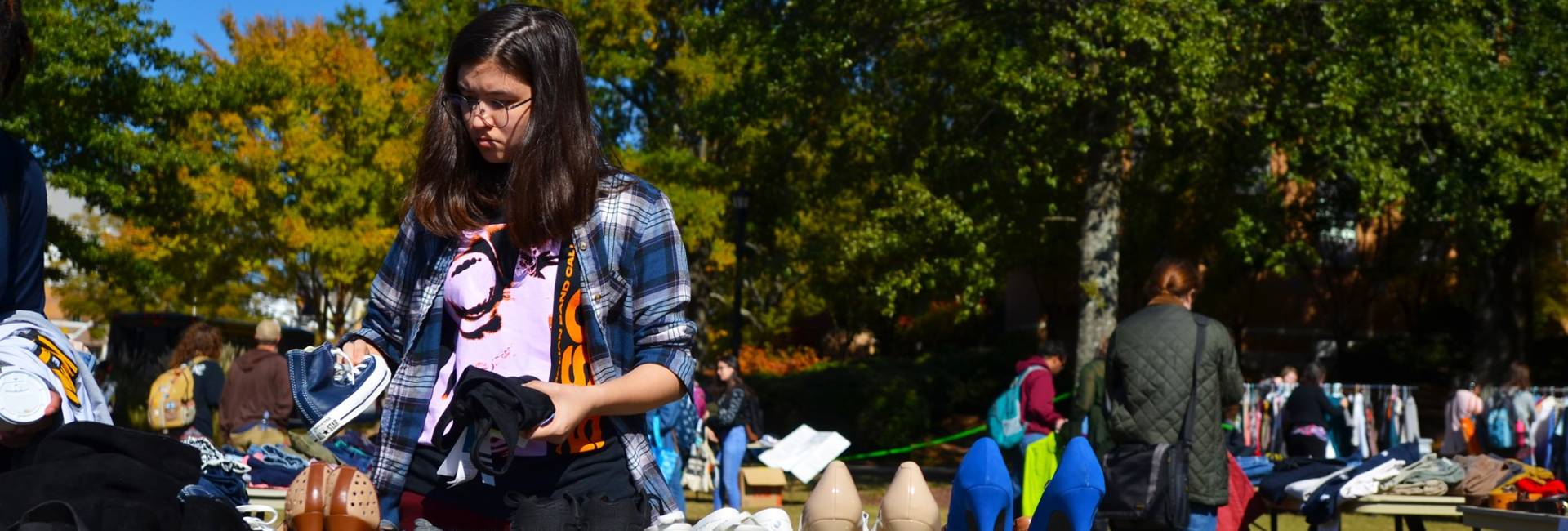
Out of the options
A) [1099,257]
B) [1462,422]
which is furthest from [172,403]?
[1462,422]

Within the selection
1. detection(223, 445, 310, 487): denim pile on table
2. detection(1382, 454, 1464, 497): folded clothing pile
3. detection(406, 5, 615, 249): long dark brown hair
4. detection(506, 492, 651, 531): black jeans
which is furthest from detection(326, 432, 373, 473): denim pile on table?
detection(506, 492, 651, 531): black jeans

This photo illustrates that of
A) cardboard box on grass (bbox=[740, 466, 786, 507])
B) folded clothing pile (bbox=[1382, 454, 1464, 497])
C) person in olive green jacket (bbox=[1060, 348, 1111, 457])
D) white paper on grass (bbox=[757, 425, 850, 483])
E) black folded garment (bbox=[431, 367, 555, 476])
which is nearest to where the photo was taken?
black folded garment (bbox=[431, 367, 555, 476])

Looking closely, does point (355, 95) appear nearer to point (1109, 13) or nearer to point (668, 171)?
point (668, 171)

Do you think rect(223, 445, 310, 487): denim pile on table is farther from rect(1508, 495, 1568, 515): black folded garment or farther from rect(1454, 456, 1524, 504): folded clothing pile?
rect(1454, 456, 1524, 504): folded clothing pile

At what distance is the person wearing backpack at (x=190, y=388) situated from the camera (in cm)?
1272

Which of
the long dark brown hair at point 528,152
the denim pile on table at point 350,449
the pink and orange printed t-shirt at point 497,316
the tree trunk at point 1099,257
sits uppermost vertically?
the tree trunk at point 1099,257

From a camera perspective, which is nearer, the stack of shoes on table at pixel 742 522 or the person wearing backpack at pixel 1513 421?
the stack of shoes on table at pixel 742 522

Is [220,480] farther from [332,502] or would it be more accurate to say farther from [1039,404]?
[1039,404]

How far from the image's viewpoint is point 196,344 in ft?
45.3

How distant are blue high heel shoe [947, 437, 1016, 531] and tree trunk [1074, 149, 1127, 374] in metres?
17.1

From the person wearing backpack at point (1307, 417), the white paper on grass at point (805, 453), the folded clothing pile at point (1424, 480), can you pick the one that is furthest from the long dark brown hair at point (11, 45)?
the person wearing backpack at point (1307, 417)

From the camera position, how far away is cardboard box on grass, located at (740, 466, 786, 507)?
16.7m

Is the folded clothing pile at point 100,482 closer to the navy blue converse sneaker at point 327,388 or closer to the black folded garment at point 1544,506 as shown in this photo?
the navy blue converse sneaker at point 327,388

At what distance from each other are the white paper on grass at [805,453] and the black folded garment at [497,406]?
13253 millimetres
